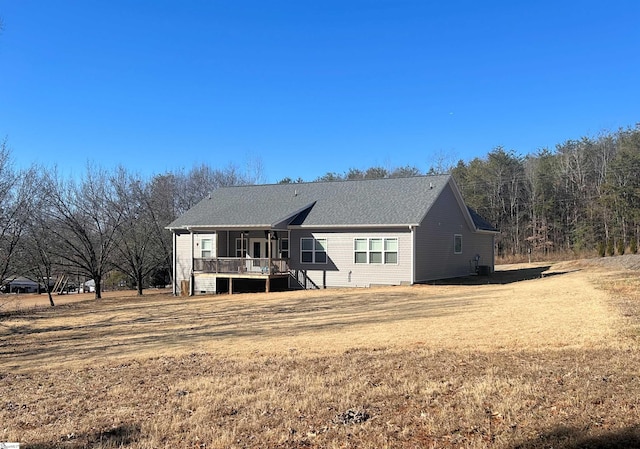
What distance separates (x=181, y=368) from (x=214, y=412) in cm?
276

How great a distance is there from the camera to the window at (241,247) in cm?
2672

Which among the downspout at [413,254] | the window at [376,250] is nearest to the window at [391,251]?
the window at [376,250]

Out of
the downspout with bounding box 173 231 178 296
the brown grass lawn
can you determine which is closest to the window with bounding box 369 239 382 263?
the brown grass lawn

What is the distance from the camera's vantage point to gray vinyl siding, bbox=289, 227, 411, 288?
22406 millimetres

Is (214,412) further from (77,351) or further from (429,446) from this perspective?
(77,351)

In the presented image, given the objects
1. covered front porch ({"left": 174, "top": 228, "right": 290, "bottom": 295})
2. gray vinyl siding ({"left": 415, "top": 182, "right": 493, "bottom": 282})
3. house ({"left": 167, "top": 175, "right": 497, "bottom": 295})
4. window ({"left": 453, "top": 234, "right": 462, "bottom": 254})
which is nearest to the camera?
house ({"left": 167, "top": 175, "right": 497, "bottom": 295})

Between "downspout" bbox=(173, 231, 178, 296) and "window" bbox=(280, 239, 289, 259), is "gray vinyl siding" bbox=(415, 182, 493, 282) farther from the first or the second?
"downspout" bbox=(173, 231, 178, 296)

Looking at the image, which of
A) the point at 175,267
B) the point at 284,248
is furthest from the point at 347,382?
the point at 175,267

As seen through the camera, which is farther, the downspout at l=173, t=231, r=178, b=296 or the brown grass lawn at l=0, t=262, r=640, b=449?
the downspout at l=173, t=231, r=178, b=296

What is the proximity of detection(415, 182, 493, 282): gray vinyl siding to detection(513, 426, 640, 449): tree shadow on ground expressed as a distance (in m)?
18.2

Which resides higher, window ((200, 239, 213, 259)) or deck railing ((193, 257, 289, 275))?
window ((200, 239, 213, 259))

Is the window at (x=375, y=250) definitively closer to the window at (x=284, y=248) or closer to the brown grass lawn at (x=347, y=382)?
the window at (x=284, y=248)

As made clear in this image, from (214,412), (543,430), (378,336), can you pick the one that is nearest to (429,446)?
(543,430)

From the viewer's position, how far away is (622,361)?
657cm
